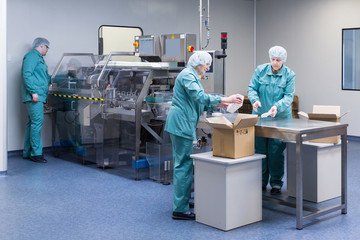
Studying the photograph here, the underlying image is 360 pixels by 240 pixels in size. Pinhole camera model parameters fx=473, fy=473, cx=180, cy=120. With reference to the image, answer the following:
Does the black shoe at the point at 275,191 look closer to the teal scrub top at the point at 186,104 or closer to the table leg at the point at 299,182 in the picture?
the table leg at the point at 299,182

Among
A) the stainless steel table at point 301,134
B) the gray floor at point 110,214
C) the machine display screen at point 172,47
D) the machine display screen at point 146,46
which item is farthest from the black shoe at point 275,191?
the machine display screen at point 146,46

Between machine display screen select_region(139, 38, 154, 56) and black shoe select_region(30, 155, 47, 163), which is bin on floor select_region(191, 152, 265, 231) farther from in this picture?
black shoe select_region(30, 155, 47, 163)

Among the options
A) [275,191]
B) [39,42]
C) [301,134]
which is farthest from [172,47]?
[301,134]

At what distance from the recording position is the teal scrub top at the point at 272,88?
14.6ft

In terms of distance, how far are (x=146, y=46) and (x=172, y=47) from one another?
489mm

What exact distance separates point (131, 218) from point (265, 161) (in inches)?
57.9

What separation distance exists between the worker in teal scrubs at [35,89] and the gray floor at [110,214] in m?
0.67

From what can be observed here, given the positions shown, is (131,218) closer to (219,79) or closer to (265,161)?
(265,161)

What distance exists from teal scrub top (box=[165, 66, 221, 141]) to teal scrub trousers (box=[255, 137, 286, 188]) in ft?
3.04

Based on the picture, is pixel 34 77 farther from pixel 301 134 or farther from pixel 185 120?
pixel 301 134

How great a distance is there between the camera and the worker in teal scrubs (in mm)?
6051

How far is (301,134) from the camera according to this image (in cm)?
351

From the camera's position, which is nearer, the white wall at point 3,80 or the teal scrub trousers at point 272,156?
the teal scrub trousers at point 272,156

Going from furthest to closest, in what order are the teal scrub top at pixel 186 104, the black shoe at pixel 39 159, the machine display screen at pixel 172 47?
1. the black shoe at pixel 39 159
2. the machine display screen at pixel 172 47
3. the teal scrub top at pixel 186 104
